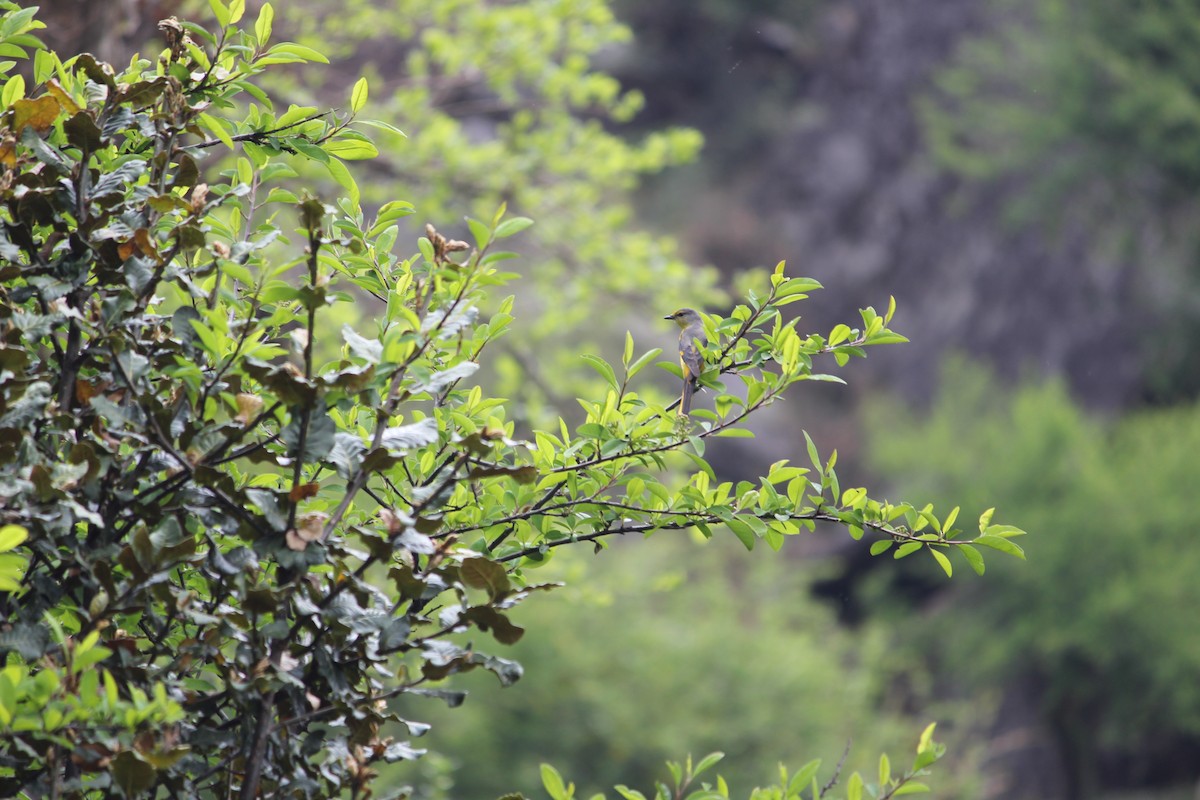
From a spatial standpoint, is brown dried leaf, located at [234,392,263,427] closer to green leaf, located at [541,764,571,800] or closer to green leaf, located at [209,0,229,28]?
green leaf, located at [209,0,229,28]

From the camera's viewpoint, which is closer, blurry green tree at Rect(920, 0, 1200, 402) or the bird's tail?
the bird's tail

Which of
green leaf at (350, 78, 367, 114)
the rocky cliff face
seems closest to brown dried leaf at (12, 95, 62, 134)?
green leaf at (350, 78, 367, 114)

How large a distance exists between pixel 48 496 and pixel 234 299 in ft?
1.41

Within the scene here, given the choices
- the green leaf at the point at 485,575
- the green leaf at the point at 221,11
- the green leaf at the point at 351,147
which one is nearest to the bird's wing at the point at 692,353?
the green leaf at the point at 485,575

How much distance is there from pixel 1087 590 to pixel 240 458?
15.8 metres

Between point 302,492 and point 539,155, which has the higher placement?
point 539,155

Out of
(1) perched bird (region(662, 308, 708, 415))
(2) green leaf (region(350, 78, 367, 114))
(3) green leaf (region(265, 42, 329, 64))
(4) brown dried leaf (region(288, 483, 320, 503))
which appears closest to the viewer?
(4) brown dried leaf (region(288, 483, 320, 503))

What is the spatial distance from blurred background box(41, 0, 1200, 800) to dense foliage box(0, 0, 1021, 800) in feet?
8.47

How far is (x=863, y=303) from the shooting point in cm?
2306

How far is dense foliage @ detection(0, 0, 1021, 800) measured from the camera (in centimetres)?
174

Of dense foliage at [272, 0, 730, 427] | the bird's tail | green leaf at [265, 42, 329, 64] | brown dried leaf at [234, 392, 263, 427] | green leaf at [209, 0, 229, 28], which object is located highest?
dense foliage at [272, 0, 730, 427]

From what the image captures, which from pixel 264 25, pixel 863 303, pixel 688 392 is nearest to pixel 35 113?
pixel 264 25

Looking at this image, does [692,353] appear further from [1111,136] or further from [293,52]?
[1111,136]

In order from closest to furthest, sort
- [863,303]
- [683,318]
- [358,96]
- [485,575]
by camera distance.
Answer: [485,575] → [358,96] → [683,318] → [863,303]
